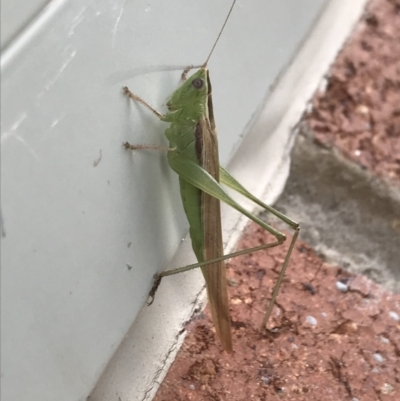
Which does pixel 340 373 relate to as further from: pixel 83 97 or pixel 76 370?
pixel 83 97

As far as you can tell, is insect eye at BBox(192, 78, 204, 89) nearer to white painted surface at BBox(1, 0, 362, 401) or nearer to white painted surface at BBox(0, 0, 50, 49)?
white painted surface at BBox(1, 0, 362, 401)

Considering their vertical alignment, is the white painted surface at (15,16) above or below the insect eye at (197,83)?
below

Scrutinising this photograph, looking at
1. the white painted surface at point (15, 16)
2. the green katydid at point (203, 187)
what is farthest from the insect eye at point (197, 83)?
the white painted surface at point (15, 16)

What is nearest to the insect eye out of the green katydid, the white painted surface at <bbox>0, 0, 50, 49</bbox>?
the green katydid

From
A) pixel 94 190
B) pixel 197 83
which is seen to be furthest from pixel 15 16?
pixel 197 83

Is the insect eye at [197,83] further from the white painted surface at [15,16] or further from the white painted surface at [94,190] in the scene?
the white painted surface at [15,16]
